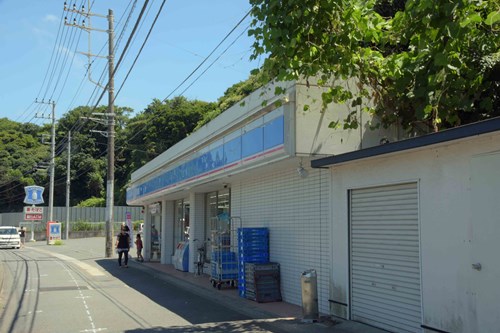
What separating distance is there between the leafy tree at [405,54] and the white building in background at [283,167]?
763 mm

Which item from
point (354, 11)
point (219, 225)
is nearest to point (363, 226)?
point (354, 11)

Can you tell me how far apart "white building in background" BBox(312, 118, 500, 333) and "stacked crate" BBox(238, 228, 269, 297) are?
2924 millimetres

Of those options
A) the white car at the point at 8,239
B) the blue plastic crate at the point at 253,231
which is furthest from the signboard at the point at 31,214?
the blue plastic crate at the point at 253,231

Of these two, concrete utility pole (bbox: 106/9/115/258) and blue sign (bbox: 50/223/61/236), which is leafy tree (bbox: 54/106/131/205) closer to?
blue sign (bbox: 50/223/61/236)

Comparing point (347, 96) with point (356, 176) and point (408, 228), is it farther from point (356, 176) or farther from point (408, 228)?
point (408, 228)

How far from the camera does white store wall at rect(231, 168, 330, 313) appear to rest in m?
10.2

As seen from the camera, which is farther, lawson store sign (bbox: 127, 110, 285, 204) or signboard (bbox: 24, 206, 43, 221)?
signboard (bbox: 24, 206, 43, 221)

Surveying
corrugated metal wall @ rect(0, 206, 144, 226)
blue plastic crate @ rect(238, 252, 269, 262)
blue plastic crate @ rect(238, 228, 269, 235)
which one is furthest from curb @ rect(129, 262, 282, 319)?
corrugated metal wall @ rect(0, 206, 144, 226)

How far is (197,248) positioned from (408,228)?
11.2 metres

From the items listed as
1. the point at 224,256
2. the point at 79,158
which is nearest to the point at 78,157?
the point at 79,158

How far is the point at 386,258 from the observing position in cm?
850

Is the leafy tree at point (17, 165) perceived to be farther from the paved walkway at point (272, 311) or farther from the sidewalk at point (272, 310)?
the sidewalk at point (272, 310)

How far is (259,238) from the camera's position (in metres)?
12.5

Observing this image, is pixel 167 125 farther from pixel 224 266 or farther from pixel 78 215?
pixel 224 266
